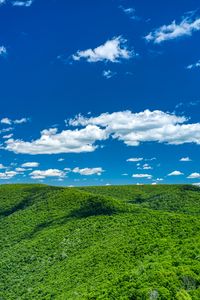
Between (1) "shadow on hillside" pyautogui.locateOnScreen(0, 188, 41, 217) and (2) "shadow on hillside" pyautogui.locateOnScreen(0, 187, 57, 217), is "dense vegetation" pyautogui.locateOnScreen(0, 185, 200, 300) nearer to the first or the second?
(1) "shadow on hillside" pyautogui.locateOnScreen(0, 188, 41, 217)

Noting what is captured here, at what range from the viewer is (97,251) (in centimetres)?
7481

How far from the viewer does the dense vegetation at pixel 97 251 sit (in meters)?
48.3

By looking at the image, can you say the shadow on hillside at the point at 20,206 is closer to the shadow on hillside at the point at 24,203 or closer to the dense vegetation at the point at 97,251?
the shadow on hillside at the point at 24,203

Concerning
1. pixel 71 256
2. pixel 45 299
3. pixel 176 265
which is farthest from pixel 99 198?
pixel 176 265

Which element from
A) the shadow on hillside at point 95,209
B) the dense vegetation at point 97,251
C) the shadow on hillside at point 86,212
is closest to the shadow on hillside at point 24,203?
the dense vegetation at point 97,251

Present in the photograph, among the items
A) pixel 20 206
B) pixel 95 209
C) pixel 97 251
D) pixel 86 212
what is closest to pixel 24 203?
pixel 20 206

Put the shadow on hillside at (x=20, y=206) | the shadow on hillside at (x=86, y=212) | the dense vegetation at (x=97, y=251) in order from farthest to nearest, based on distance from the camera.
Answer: the shadow on hillside at (x=20, y=206) < the shadow on hillside at (x=86, y=212) < the dense vegetation at (x=97, y=251)

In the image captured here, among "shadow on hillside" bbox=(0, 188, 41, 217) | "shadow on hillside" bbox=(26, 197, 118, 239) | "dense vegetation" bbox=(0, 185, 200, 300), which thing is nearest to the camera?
"dense vegetation" bbox=(0, 185, 200, 300)

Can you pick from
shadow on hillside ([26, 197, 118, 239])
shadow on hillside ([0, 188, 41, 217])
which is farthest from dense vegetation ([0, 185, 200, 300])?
shadow on hillside ([0, 188, 41, 217])

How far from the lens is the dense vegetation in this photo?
48344mm

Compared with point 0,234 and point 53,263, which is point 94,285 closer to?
point 53,263

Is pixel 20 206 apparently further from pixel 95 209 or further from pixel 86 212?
pixel 95 209

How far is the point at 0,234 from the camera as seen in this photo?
113562 mm

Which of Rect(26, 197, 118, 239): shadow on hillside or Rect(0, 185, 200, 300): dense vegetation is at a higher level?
Rect(26, 197, 118, 239): shadow on hillside
